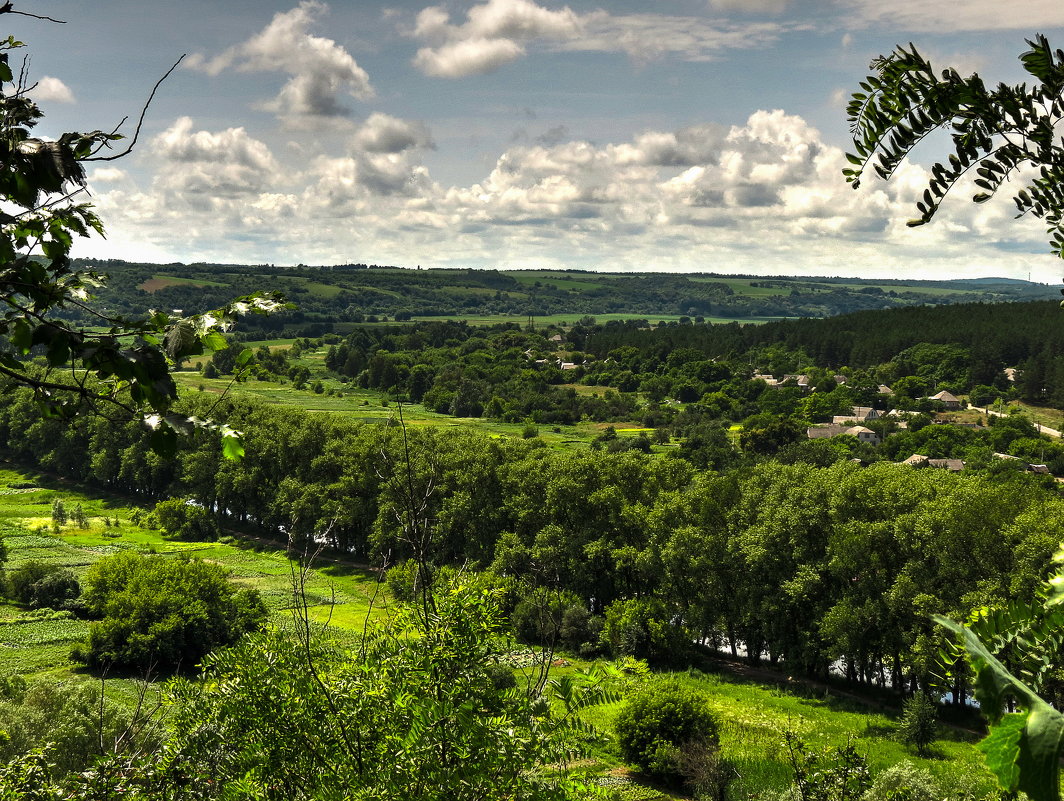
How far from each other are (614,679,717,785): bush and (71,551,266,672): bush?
20.6 meters

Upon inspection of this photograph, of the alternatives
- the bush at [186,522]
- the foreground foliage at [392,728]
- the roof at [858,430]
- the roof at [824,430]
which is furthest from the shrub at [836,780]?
the roof at [858,430]

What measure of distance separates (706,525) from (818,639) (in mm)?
9121

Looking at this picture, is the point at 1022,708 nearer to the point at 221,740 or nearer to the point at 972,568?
the point at 221,740

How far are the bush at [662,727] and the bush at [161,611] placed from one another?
20640 millimetres

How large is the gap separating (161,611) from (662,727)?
1167 inches

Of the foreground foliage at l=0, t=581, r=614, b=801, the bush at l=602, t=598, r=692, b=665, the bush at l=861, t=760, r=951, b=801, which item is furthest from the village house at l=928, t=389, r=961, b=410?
the foreground foliage at l=0, t=581, r=614, b=801

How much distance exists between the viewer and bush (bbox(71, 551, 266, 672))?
144ft

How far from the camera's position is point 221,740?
12.0 metres

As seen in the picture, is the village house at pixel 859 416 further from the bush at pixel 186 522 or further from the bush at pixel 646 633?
the bush at pixel 186 522

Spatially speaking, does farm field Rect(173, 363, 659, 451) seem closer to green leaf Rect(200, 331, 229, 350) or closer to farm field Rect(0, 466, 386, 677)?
farm field Rect(0, 466, 386, 677)

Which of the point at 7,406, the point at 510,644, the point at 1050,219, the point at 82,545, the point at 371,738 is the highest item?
the point at 1050,219

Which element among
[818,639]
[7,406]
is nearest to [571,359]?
[7,406]

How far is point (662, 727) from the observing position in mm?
33688

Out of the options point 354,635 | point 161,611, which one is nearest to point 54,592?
point 161,611
